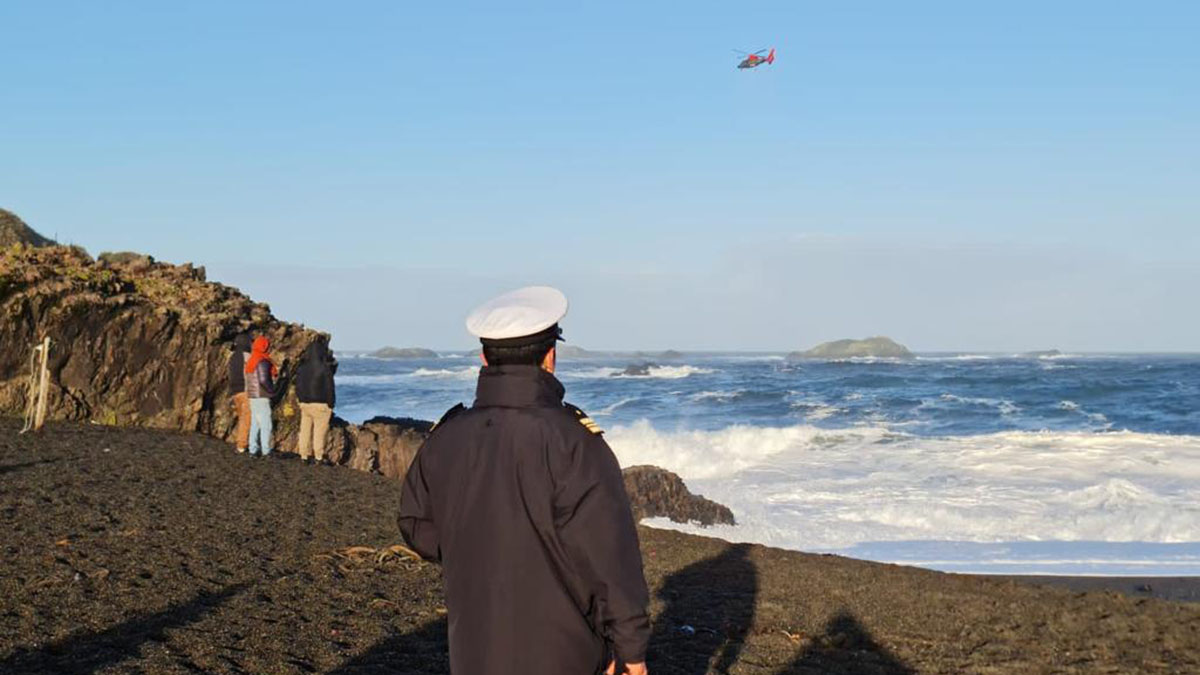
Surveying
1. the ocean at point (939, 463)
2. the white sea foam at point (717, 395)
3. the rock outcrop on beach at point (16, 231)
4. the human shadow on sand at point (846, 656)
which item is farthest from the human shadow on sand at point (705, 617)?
the white sea foam at point (717, 395)

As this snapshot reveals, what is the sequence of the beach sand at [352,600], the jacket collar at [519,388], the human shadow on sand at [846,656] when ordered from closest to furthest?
the jacket collar at [519,388] < the beach sand at [352,600] < the human shadow on sand at [846,656]

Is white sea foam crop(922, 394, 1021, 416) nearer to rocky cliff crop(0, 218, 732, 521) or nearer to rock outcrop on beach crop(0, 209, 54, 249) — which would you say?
rocky cliff crop(0, 218, 732, 521)

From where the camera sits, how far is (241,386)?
17.5 meters

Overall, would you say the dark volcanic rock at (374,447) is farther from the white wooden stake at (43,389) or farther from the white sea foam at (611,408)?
the white sea foam at (611,408)

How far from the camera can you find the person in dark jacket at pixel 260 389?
16.4 m

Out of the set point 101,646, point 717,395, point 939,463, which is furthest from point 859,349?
point 101,646

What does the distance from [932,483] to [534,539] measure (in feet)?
68.8

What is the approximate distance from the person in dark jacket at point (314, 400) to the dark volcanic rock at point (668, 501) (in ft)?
15.9

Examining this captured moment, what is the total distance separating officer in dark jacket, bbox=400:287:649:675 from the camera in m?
2.99

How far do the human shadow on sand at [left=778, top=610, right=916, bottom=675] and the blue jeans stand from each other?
1006 cm

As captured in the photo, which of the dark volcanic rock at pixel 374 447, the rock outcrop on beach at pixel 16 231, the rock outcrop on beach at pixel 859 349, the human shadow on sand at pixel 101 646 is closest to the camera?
the human shadow on sand at pixel 101 646

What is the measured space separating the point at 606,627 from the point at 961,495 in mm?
19226

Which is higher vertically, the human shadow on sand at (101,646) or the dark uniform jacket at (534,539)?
the dark uniform jacket at (534,539)

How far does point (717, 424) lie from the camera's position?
129 feet
